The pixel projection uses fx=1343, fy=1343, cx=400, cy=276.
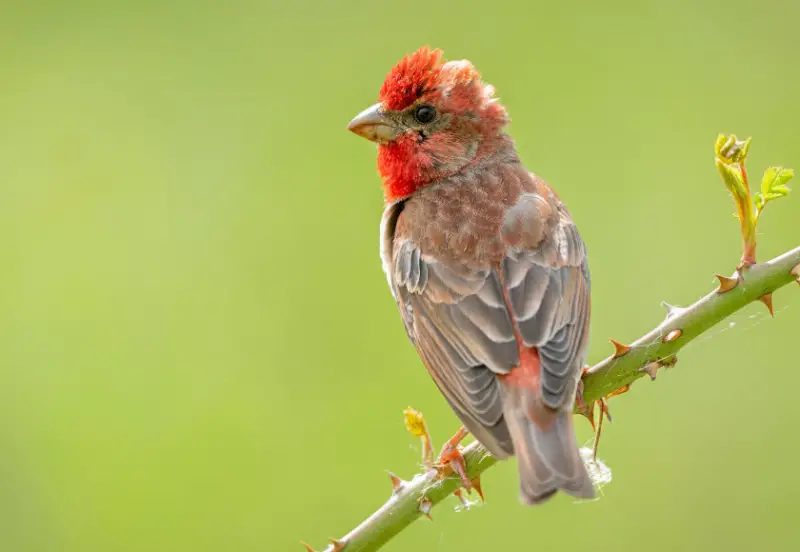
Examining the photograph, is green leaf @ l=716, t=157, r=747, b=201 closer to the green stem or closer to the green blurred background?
the green stem

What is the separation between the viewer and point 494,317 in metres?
4.79

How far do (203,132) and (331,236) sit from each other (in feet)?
4.10

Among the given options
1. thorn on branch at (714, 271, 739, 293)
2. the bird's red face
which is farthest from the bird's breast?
thorn on branch at (714, 271, 739, 293)

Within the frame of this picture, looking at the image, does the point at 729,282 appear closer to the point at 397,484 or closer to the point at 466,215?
the point at 397,484

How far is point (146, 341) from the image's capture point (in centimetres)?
718

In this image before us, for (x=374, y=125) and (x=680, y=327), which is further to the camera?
(x=374, y=125)

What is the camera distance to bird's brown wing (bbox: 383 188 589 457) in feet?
14.6

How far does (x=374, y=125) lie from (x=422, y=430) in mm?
1992

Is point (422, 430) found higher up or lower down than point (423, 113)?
lower down

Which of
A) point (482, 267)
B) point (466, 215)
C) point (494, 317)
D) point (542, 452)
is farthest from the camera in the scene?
point (466, 215)

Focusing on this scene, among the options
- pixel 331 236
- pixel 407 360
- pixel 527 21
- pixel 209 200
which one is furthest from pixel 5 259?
pixel 527 21

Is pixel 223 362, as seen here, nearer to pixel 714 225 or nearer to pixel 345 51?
pixel 345 51

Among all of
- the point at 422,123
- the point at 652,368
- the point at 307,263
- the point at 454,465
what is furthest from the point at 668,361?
the point at 307,263

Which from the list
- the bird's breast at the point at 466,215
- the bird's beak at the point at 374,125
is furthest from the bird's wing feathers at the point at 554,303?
the bird's beak at the point at 374,125
